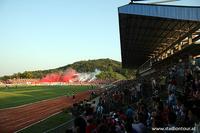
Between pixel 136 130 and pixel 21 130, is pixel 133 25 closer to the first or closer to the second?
pixel 21 130

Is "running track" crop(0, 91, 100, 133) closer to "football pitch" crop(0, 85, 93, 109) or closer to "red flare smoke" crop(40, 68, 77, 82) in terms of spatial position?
"football pitch" crop(0, 85, 93, 109)

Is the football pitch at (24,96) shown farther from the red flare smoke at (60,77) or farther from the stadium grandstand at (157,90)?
the red flare smoke at (60,77)

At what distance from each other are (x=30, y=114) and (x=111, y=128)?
80.4ft

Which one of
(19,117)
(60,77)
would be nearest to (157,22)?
(19,117)

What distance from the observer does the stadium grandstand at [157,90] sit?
349 inches

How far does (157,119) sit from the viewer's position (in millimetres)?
9570

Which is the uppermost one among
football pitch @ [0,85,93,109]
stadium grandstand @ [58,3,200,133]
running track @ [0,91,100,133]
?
stadium grandstand @ [58,3,200,133]

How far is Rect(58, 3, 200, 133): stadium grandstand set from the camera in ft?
29.1

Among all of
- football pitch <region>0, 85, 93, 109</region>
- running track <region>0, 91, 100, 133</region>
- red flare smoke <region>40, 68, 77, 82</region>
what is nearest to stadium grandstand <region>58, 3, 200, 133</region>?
running track <region>0, 91, 100, 133</region>

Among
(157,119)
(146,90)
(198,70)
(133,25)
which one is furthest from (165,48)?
(157,119)

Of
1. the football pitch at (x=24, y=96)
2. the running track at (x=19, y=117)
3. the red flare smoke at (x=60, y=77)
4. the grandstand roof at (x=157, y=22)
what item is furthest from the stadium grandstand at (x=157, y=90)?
the red flare smoke at (x=60, y=77)

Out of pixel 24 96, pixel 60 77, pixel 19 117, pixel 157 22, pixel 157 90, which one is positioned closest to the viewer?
pixel 157 90

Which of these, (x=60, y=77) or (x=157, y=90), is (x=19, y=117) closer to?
(x=157, y=90)

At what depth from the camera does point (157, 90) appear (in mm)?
18828
